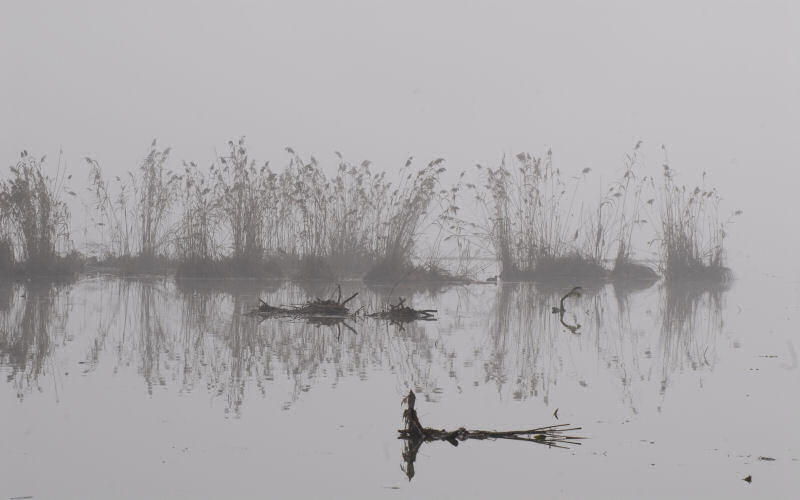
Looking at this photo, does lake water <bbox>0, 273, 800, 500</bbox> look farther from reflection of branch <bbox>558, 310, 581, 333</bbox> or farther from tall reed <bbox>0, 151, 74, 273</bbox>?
tall reed <bbox>0, 151, 74, 273</bbox>

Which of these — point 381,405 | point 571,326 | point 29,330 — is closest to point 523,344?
point 571,326

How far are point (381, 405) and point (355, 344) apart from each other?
1543 mm

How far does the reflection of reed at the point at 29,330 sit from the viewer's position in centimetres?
357

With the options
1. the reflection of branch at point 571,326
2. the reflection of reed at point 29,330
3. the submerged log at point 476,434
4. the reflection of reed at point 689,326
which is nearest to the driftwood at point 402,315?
the reflection of branch at point 571,326

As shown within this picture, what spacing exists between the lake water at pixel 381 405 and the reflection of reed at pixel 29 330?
0.02m

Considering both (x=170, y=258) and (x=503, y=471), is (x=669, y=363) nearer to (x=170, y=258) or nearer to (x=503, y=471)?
(x=503, y=471)

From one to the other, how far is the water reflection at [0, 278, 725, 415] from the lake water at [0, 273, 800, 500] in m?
0.02

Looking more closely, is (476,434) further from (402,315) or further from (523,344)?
(402,315)

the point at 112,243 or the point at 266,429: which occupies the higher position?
the point at 112,243

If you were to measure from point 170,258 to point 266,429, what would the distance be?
31.4ft

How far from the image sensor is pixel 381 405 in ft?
9.77

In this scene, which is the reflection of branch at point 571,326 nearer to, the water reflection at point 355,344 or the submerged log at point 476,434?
the water reflection at point 355,344

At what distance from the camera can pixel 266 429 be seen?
8.48ft

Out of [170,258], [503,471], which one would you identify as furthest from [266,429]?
[170,258]
